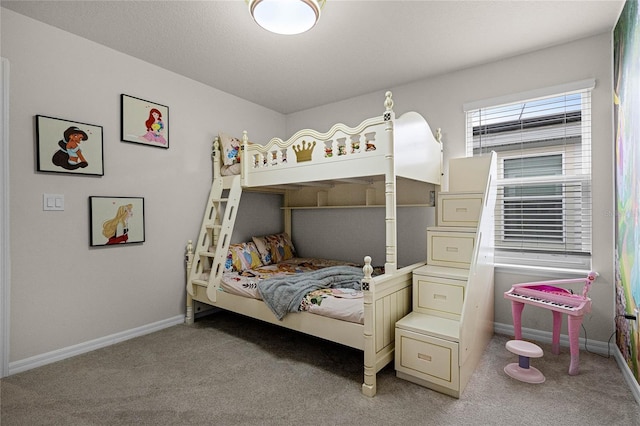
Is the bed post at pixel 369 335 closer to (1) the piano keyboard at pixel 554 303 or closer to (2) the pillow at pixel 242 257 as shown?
(1) the piano keyboard at pixel 554 303

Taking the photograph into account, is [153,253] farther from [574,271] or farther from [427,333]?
[574,271]

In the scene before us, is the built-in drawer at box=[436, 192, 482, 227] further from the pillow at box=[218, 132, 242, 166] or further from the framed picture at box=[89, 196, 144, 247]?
the framed picture at box=[89, 196, 144, 247]

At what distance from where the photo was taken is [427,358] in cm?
203

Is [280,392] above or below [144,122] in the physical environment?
below

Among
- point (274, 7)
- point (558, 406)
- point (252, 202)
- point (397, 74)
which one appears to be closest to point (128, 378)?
point (252, 202)

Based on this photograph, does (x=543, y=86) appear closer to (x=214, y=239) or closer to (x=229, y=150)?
(x=229, y=150)

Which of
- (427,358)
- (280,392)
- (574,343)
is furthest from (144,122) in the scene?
(574,343)

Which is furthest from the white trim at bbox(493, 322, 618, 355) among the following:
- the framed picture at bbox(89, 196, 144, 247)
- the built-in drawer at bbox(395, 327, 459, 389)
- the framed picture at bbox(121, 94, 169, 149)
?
the framed picture at bbox(121, 94, 169, 149)

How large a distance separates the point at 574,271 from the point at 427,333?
5.21 ft

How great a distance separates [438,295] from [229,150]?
98.8 inches

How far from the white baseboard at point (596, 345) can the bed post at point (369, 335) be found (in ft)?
5.10

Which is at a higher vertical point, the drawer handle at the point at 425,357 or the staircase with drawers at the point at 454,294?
the staircase with drawers at the point at 454,294

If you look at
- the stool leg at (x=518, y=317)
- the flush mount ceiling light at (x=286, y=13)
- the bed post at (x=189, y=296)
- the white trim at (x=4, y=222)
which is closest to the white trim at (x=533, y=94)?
the stool leg at (x=518, y=317)

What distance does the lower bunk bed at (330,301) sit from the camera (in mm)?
2051
